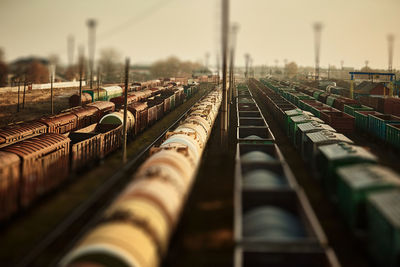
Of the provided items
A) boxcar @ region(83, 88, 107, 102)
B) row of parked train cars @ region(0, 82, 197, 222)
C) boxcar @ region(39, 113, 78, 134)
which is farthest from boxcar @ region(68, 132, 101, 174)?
boxcar @ region(83, 88, 107, 102)

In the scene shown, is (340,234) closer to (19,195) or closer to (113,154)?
(19,195)

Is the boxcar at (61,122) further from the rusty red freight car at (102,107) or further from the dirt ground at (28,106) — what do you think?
the dirt ground at (28,106)

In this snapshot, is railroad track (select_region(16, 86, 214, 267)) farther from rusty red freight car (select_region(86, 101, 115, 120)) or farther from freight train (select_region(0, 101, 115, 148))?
rusty red freight car (select_region(86, 101, 115, 120))

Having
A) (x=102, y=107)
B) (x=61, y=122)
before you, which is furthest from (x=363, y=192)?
(x=102, y=107)

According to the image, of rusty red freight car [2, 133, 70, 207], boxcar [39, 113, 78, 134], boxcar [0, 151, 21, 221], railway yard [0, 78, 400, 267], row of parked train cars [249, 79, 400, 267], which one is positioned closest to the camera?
railway yard [0, 78, 400, 267]

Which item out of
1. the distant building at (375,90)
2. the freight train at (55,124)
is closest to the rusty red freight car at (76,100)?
the freight train at (55,124)

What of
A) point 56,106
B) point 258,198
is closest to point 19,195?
point 258,198
